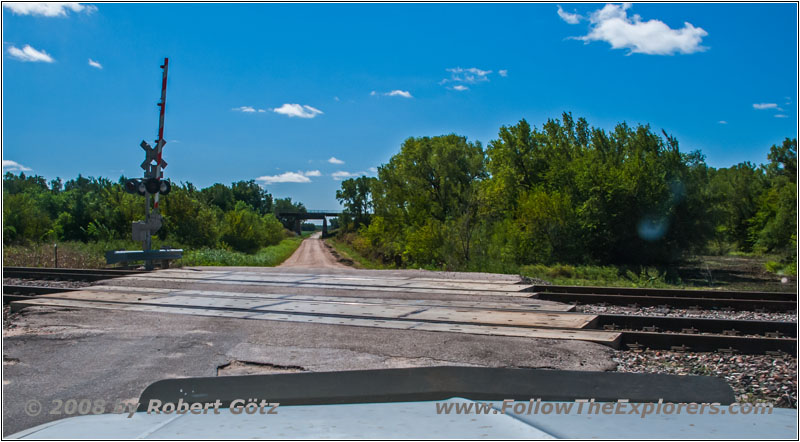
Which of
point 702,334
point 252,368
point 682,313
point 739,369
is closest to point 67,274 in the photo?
point 252,368

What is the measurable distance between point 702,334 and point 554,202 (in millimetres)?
23287

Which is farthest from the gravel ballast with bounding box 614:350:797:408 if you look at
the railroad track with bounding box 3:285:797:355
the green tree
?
the green tree

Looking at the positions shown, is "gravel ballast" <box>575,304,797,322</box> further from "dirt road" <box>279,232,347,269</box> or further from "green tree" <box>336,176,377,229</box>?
"green tree" <box>336,176,377,229</box>

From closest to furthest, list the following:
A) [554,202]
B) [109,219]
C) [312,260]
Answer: [554,202] < [109,219] < [312,260]

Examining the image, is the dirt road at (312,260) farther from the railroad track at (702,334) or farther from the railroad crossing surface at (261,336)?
the railroad track at (702,334)

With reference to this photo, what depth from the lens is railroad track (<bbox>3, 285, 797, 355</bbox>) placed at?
6.79 metres

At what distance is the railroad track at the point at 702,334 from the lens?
22.3ft

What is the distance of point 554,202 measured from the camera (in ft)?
99.4

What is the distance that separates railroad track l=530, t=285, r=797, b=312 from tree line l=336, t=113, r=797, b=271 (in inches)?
301

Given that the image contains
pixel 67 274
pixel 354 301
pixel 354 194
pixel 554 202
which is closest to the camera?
pixel 354 301

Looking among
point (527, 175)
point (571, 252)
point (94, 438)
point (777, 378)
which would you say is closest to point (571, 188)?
point (571, 252)

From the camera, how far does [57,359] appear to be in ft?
21.2

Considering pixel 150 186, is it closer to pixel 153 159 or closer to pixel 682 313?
pixel 153 159

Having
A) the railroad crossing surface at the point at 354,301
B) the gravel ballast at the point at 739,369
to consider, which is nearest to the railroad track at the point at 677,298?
the railroad crossing surface at the point at 354,301
